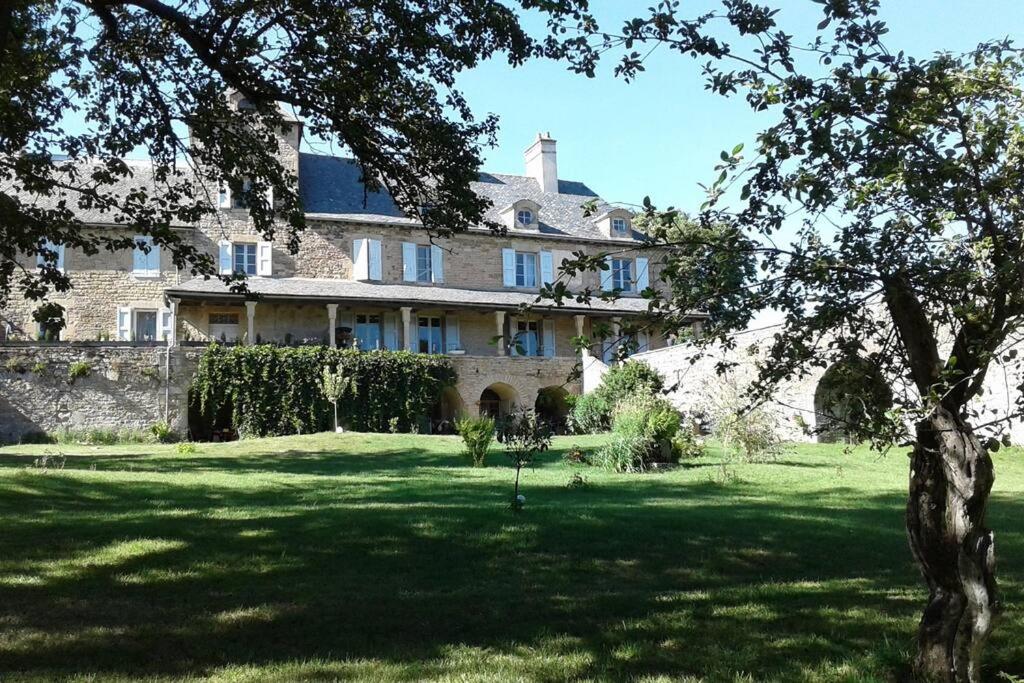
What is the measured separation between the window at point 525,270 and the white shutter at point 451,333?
3166 mm

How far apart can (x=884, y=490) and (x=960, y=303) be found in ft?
30.7

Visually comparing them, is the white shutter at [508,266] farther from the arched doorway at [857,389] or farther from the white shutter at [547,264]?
the arched doorway at [857,389]

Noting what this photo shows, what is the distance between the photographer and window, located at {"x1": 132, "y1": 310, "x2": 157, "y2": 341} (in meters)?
28.3

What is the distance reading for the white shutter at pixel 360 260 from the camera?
29.9 metres

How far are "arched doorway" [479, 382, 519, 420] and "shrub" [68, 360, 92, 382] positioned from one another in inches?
480

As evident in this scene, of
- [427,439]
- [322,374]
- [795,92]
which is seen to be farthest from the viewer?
[322,374]

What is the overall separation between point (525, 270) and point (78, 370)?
15980 millimetres

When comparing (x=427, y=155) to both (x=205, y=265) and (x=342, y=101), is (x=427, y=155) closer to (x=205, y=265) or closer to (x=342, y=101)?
(x=342, y=101)

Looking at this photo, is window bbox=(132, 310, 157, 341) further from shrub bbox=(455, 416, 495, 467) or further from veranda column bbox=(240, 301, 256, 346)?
shrub bbox=(455, 416, 495, 467)

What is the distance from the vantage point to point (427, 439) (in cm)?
2108

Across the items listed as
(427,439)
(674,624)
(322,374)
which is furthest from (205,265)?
(322,374)

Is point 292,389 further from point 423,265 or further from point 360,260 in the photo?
point 423,265

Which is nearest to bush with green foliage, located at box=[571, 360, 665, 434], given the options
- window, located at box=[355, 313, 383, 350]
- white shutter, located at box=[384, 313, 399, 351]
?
white shutter, located at box=[384, 313, 399, 351]

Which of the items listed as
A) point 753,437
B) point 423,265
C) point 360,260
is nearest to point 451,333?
point 423,265
